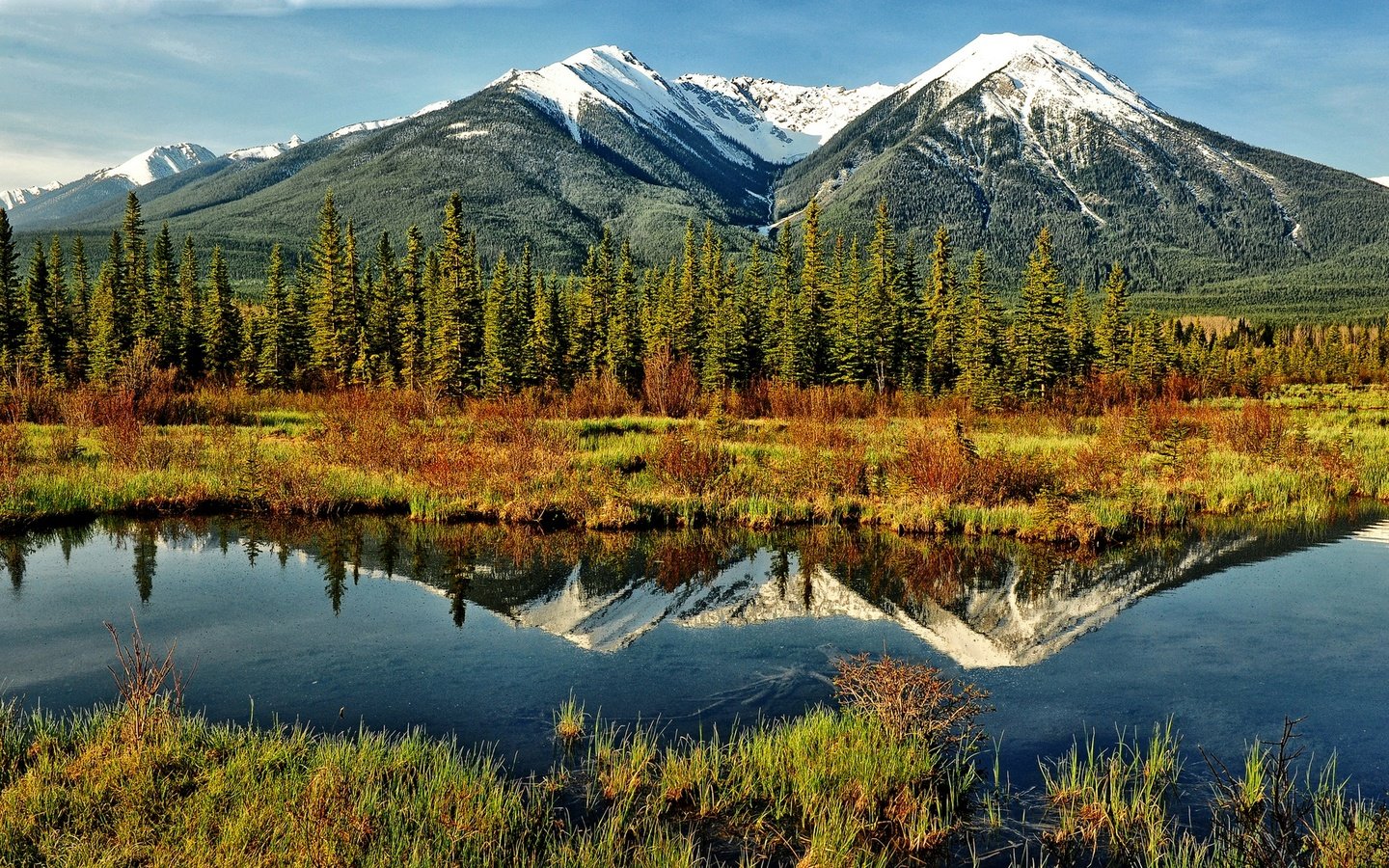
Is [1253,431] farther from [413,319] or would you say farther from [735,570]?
[413,319]

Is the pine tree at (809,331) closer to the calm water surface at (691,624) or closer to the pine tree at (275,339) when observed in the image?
the pine tree at (275,339)

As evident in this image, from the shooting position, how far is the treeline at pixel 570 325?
52250 millimetres

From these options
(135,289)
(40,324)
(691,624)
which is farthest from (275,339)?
(691,624)

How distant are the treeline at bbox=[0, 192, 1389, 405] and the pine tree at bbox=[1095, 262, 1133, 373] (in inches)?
11.2

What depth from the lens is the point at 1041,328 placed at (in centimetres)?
5319

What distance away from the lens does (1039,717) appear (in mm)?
9695

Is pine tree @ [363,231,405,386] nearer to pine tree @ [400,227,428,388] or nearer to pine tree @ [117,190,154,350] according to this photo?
pine tree @ [400,227,428,388]

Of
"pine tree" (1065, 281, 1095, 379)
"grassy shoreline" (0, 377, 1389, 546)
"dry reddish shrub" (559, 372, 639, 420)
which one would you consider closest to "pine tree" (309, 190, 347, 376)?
"dry reddish shrub" (559, 372, 639, 420)

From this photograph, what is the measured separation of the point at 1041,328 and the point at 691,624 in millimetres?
46525

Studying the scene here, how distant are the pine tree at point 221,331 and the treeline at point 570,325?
14 centimetres

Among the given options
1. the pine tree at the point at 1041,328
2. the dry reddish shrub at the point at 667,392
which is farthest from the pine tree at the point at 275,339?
the pine tree at the point at 1041,328

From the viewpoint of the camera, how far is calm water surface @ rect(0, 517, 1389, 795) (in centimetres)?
973

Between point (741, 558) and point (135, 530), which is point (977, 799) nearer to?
point (741, 558)

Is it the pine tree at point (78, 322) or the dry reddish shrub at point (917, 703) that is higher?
the pine tree at point (78, 322)
